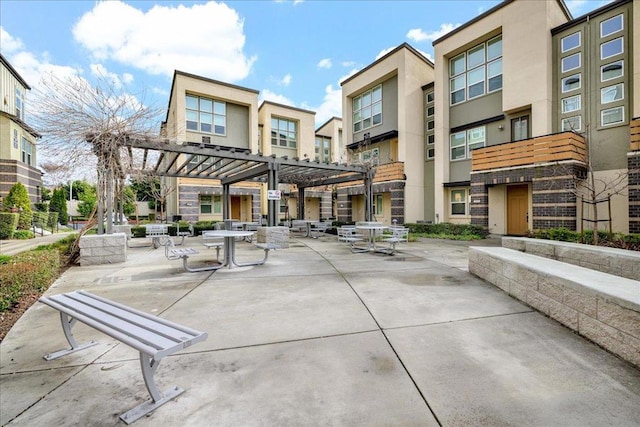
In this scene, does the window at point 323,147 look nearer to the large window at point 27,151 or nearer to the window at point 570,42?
the window at point 570,42

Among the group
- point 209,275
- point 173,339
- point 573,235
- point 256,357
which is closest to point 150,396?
point 173,339

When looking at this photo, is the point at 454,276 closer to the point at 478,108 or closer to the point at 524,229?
the point at 524,229

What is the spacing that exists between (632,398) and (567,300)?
5.14 ft

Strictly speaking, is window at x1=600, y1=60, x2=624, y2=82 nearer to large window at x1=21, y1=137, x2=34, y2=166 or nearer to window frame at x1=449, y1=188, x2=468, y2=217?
window frame at x1=449, y1=188, x2=468, y2=217

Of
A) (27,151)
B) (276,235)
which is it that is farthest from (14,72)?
(276,235)

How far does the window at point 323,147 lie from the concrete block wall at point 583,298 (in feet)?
102

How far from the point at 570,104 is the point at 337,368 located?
16581 millimetres

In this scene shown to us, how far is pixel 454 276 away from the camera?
21.6ft

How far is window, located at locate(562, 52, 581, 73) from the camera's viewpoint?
1322 cm

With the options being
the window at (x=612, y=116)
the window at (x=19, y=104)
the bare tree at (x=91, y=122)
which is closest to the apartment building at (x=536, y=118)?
the window at (x=612, y=116)

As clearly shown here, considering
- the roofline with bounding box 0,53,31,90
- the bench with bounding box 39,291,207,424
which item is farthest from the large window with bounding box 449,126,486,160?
the roofline with bounding box 0,53,31,90

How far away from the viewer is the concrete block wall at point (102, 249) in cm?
805

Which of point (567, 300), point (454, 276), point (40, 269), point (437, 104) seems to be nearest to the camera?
point (567, 300)

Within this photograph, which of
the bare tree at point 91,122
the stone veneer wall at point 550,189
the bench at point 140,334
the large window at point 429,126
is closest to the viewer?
the bench at point 140,334
